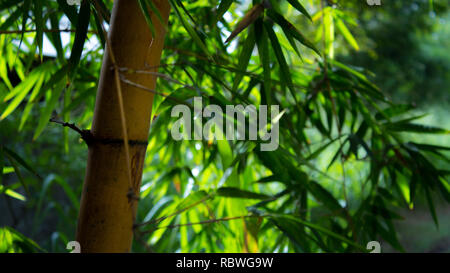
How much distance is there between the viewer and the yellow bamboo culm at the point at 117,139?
0.40 meters

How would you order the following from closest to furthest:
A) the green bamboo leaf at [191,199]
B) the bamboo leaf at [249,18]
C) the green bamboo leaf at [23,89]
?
the bamboo leaf at [249,18] → the green bamboo leaf at [191,199] → the green bamboo leaf at [23,89]

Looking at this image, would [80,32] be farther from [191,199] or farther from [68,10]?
[191,199]

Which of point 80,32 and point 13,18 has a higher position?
point 13,18

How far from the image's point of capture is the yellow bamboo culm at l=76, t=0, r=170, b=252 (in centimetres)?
40

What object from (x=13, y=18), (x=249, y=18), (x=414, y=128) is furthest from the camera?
(x=414, y=128)

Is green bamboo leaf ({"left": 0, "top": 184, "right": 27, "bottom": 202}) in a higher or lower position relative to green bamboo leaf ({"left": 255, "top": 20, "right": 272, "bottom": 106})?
lower

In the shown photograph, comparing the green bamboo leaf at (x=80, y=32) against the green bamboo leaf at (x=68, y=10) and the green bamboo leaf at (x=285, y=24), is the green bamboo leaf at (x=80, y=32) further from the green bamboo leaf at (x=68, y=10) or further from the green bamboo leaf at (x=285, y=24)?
the green bamboo leaf at (x=285, y=24)

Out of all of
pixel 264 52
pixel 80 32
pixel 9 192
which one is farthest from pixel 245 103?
pixel 9 192

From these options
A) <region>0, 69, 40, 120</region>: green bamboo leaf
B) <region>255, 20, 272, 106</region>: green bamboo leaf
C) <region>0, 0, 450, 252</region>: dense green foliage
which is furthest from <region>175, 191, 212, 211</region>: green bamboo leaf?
<region>0, 69, 40, 120</region>: green bamboo leaf

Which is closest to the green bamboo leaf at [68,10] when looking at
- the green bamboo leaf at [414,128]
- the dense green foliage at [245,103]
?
the dense green foliage at [245,103]

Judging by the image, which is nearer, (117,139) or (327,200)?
(117,139)

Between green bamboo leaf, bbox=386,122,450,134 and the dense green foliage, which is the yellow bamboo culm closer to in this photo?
the dense green foliage

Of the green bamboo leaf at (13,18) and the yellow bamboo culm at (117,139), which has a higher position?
the green bamboo leaf at (13,18)

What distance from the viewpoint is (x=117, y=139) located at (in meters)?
0.41
